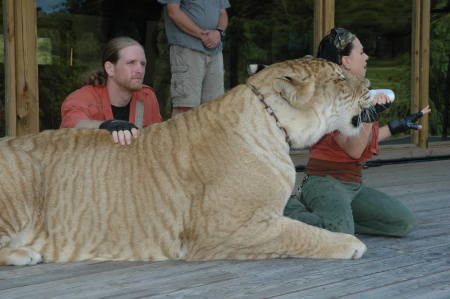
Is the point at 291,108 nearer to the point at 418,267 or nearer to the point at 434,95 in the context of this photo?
the point at 418,267

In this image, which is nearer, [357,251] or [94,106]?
[357,251]

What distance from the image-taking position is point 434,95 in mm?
8938

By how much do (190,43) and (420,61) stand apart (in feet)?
12.5

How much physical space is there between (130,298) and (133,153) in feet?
2.93

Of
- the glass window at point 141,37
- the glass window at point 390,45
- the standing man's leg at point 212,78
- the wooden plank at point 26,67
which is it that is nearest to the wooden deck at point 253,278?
the standing man's leg at point 212,78

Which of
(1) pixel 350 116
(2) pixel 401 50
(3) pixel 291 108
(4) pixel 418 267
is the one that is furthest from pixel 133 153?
(2) pixel 401 50

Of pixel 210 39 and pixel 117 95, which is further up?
pixel 210 39

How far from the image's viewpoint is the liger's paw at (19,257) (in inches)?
129

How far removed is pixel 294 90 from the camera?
3355mm

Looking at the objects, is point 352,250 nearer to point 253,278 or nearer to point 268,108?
point 253,278

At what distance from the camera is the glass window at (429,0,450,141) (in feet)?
29.0

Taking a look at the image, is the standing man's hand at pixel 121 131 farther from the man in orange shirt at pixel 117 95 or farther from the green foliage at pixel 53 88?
A: the green foliage at pixel 53 88

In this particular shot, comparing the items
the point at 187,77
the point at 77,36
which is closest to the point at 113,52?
the point at 187,77

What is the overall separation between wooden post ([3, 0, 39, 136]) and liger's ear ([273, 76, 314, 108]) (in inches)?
111
